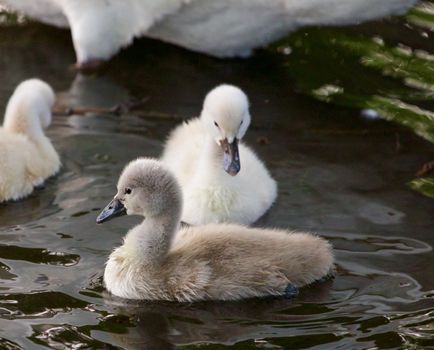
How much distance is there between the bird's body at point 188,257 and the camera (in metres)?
5.35

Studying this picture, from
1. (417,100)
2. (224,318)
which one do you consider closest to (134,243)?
(224,318)

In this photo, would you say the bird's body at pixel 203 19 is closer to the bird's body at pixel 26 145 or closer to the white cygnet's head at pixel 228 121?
the bird's body at pixel 26 145

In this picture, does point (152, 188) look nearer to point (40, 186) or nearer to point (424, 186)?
point (40, 186)

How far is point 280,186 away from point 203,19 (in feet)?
6.40

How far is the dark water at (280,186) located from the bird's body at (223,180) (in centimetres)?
13

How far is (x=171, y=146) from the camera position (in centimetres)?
692

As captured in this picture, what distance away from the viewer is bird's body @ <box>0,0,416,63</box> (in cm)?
807

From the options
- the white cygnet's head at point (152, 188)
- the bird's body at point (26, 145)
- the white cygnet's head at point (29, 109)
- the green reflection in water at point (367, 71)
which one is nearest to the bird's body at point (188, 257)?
the white cygnet's head at point (152, 188)

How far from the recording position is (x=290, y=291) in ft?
17.7

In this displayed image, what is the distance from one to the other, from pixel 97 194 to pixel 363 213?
1.42 meters

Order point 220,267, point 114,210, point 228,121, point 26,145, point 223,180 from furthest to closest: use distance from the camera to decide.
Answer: point 26,145 → point 223,180 → point 228,121 → point 114,210 → point 220,267

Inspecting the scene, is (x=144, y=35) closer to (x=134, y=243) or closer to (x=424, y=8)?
(x=424, y=8)

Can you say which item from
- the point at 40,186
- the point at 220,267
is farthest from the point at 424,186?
the point at 40,186

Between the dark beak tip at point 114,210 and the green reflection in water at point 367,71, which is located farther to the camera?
the green reflection in water at point 367,71
